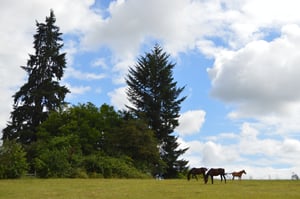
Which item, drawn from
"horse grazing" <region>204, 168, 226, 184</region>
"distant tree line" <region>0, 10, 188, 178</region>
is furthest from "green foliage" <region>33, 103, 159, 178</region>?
"horse grazing" <region>204, 168, 226, 184</region>

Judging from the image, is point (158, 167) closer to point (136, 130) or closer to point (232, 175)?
point (136, 130)

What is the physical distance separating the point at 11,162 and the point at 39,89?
16362mm

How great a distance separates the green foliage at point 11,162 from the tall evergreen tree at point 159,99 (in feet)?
59.7

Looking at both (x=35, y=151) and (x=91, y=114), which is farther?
(x=91, y=114)

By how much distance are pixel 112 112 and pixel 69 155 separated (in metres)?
10.7

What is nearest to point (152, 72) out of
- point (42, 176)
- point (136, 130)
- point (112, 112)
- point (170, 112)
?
point (170, 112)

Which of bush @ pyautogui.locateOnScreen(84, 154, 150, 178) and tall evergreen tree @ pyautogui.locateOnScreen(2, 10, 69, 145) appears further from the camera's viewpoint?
tall evergreen tree @ pyautogui.locateOnScreen(2, 10, 69, 145)

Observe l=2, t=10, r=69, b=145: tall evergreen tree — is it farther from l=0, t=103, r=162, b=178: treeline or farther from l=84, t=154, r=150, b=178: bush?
l=84, t=154, r=150, b=178: bush

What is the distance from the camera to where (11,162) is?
34.9 meters

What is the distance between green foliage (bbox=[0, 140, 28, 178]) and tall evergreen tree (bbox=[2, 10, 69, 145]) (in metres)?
12.7

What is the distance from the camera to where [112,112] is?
48.2 meters

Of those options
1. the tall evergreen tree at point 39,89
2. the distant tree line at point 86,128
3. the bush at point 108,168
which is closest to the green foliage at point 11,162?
the distant tree line at point 86,128

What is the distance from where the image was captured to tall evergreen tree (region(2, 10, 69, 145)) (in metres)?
49.7

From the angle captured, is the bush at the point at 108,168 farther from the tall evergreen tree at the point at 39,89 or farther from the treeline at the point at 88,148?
the tall evergreen tree at the point at 39,89
